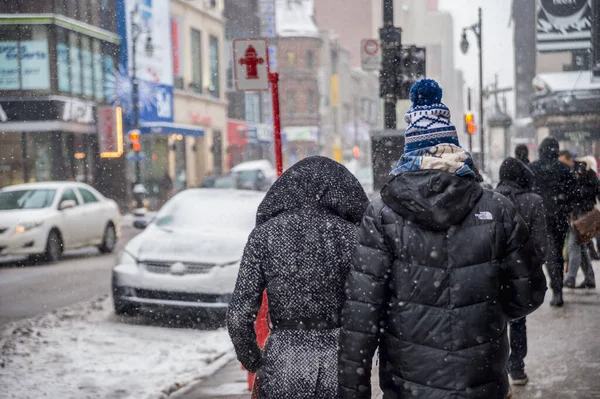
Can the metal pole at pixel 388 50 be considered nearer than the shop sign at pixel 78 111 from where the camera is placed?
Yes

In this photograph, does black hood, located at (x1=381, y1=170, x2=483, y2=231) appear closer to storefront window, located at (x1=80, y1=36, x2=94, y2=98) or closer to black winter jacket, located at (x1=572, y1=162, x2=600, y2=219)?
black winter jacket, located at (x1=572, y1=162, x2=600, y2=219)

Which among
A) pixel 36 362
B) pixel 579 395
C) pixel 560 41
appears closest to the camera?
Result: pixel 579 395

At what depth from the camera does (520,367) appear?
599 cm

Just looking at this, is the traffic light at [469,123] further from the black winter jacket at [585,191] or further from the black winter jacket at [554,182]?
the black winter jacket at [554,182]

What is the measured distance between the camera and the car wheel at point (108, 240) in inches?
696

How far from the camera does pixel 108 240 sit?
1780 cm

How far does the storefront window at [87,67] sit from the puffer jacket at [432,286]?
31.8 m

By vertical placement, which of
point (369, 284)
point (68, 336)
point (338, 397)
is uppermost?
point (369, 284)

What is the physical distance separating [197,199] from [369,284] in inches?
315

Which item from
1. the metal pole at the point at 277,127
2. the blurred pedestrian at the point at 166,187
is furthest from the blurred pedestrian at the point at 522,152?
the blurred pedestrian at the point at 166,187

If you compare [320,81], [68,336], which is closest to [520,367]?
[68,336]

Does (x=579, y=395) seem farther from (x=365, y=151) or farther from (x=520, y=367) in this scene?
(x=365, y=151)

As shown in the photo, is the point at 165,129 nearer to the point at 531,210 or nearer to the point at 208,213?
the point at 208,213

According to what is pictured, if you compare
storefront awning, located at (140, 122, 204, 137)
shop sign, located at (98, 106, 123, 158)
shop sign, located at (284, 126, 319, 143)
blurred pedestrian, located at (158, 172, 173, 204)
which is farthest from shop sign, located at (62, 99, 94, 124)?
shop sign, located at (284, 126, 319, 143)
